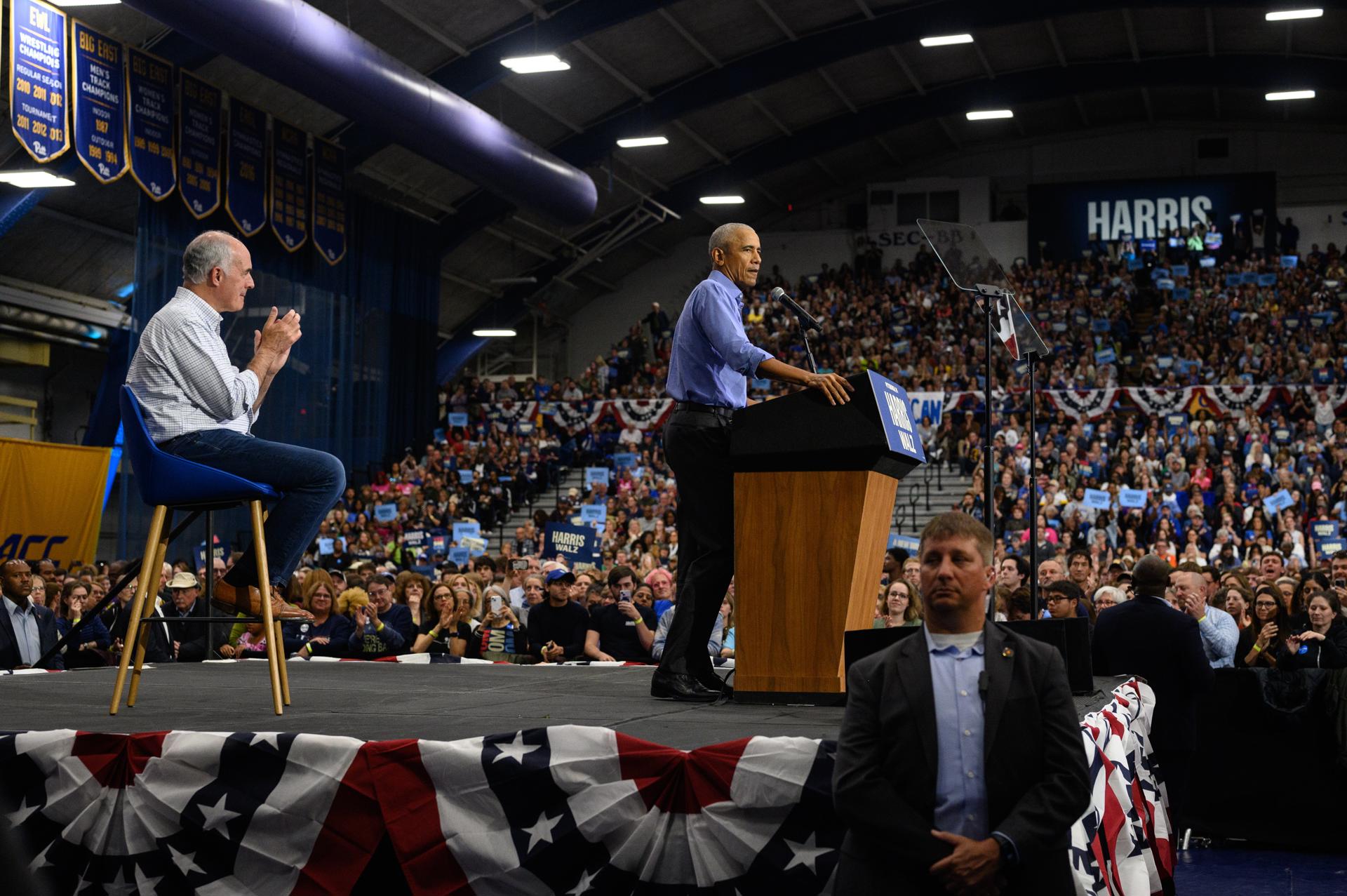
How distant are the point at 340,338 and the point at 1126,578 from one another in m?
14.5

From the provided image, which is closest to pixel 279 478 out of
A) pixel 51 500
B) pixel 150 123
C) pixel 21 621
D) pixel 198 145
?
pixel 21 621

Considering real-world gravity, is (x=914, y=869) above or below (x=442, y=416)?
below

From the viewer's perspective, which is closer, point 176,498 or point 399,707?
point 176,498

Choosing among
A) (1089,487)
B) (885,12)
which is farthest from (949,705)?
(885,12)

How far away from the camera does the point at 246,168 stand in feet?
58.6

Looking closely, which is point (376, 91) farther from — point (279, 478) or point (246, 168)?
point (279, 478)

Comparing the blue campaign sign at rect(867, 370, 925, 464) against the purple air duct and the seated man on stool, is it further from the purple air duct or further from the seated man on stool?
the purple air duct

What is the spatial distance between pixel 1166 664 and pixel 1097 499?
9.40 m

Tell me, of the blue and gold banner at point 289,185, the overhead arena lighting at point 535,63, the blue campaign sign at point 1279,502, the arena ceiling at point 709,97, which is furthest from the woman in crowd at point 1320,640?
the blue and gold banner at point 289,185

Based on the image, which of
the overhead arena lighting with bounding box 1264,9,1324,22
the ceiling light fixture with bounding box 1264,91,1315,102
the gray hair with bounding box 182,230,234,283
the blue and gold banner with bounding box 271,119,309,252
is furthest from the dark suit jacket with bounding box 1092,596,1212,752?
the ceiling light fixture with bounding box 1264,91,1315,102

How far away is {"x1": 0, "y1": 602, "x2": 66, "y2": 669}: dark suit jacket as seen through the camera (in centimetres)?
792

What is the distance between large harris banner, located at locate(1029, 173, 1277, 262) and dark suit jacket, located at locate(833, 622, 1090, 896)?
25434mm

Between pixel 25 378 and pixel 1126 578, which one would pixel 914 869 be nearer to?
pixel 1126 578

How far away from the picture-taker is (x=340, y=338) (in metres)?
21.2
